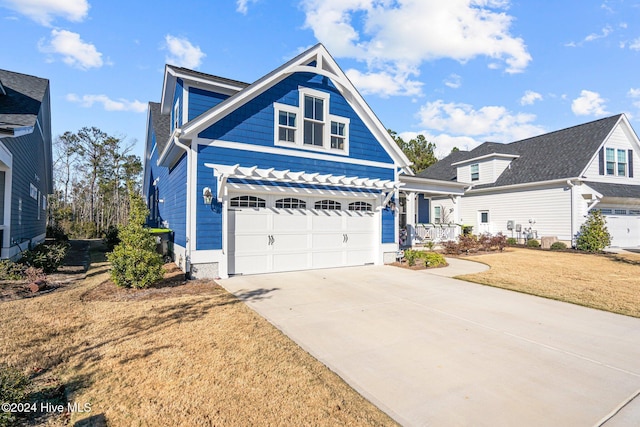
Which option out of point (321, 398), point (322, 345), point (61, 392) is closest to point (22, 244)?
point (61, 392)

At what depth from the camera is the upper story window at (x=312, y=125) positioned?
9.95m

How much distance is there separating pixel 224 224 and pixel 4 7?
9325 mm

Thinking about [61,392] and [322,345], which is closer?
[61,392]

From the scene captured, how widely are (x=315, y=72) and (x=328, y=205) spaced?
172 inches

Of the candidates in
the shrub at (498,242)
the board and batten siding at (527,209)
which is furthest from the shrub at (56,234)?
the board and batten siding at (527,209)

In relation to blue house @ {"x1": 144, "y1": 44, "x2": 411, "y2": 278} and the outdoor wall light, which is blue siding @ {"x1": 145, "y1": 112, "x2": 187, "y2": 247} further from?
the outdoor wall light

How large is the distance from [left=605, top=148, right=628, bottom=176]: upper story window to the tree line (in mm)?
39654

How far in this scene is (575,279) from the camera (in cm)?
918

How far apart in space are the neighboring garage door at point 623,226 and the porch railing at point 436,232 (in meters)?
10.0

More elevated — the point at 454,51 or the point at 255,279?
the point at 454,51

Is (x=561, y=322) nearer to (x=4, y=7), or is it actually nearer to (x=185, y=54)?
(x=4, y=7)

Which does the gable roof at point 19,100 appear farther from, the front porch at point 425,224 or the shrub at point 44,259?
the front porch at point 425,224

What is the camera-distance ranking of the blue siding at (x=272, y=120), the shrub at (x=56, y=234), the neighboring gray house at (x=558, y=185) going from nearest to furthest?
the blue siding at (x=272, y=120) → the neighboring gray house at (x=558, y=185) → the shrub at (x=56, y=234)

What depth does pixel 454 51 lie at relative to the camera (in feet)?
52.5
